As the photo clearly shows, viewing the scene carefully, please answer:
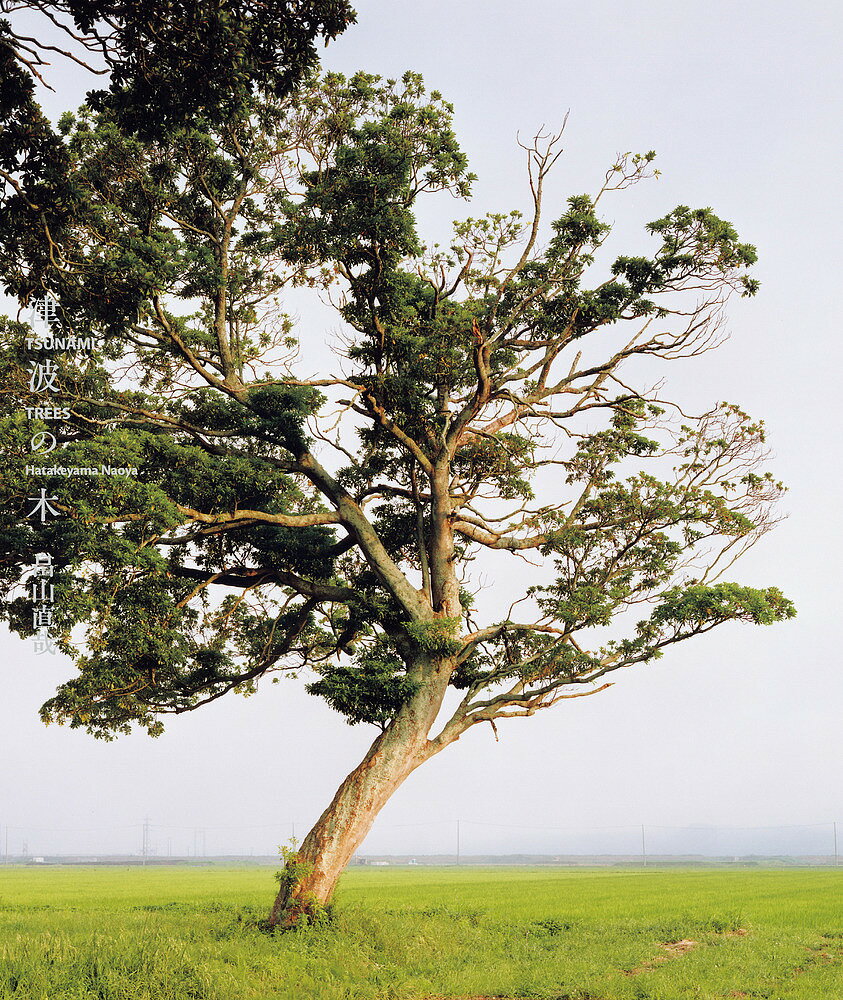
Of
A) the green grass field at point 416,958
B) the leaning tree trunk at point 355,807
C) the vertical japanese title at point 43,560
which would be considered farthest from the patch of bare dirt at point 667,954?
the vertical japanese title at point 43,560

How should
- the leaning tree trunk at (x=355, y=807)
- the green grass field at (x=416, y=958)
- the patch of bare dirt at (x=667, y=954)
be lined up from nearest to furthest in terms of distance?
the green grass field at (x=416, y=958) < the patch of bare dirt at (x=667, y=954) < the leaning tree trunk at (x=355, y=807)

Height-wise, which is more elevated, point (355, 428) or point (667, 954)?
point (355, 428)

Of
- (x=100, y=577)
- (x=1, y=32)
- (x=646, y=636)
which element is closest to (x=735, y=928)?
(x=646, y=636)

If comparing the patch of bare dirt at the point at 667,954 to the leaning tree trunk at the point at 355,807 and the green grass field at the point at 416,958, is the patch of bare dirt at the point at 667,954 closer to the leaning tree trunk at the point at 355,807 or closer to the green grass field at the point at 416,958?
the green grass field at the point at 416,958

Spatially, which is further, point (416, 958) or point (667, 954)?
point (667, 954)

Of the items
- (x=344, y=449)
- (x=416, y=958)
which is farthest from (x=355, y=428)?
(x=416, y=958)

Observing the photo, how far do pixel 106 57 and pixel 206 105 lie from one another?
899mm

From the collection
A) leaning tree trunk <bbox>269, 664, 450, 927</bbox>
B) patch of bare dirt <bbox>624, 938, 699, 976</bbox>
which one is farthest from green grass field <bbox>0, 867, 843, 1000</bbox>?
leaning tree trunk <bbox>269, 664, 450, 927</bbox>

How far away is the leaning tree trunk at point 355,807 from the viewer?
12430mm

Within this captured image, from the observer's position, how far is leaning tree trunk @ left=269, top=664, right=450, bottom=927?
1243cm

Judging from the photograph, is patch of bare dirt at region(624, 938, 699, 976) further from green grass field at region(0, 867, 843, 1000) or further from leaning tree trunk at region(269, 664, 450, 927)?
leaning tree trunk at region(269, 664, 450, 927)

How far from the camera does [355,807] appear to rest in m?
13.0

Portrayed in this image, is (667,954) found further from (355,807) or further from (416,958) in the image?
(355,807)

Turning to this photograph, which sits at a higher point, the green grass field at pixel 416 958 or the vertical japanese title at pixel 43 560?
the vertical japanese title at pixel 43 560
